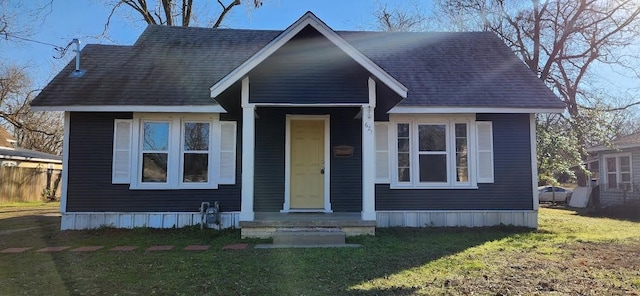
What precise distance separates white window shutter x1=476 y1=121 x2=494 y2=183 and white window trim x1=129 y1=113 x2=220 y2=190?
18.9ft

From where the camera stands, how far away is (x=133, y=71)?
1005 cm

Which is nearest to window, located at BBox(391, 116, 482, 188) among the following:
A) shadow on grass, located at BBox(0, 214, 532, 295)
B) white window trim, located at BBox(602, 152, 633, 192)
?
shadow on grass, located at BBox(0, 214, 532, 295)

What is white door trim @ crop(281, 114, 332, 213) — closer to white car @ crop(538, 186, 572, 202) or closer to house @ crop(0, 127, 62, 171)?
house @ crop(0, 127, 62, 171)

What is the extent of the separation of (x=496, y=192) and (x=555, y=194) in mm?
18060

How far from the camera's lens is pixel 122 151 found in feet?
29.7

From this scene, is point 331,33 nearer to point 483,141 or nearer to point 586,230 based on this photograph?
point 483,141

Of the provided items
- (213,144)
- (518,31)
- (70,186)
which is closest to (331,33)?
(213,144)

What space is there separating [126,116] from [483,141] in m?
7.83

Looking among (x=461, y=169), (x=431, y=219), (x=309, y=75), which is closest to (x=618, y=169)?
(x=461, y=169)

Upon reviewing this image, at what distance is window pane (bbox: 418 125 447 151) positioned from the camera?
9531 mm

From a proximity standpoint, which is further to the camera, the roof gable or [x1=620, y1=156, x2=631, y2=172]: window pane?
[x1=620, y1=156, x2=631, y2=172]: window pane

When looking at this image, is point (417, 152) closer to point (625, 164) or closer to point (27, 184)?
point (625, 164)

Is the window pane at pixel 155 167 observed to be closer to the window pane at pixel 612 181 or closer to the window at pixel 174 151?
the window at pixel 174 151

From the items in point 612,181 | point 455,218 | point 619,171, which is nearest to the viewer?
point 455,218
